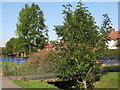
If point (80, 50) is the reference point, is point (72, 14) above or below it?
above

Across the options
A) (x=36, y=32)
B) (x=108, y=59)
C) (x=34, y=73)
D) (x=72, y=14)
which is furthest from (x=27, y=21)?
(x=72, y=14)

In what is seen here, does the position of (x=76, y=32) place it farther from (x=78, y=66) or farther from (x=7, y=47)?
(x=7, y=47)

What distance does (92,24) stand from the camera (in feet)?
47.6

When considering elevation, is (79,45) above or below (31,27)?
below

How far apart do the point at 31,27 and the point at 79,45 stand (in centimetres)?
3450

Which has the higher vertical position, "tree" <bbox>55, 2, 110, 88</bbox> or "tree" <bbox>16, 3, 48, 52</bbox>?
"tree" <bbox>16, 3, 48, 52</bbox>

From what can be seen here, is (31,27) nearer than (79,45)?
No

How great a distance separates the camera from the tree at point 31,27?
4640cm

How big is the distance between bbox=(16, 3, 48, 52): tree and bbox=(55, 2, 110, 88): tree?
32529 mm

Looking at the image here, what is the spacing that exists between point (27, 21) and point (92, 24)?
33343mm

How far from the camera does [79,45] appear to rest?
44.5 feet

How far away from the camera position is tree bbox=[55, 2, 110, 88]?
1351 centimetres

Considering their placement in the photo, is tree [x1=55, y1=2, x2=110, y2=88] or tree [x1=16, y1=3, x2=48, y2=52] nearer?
tree [x1=55, y1=2, x2=110, y2=88]

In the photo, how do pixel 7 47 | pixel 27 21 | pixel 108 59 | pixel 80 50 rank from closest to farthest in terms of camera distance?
pixel 80 50 < pixel 108 59 < pixel 27 21 < pixel 7 47
